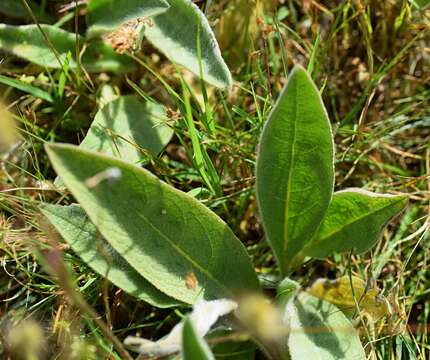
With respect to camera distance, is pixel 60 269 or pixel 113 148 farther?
pixel 113 148

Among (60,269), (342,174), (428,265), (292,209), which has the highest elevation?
(60,269)

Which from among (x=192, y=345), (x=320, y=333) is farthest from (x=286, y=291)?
(x=192, y=345)

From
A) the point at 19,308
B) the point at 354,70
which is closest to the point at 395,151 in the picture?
the point at 354,70

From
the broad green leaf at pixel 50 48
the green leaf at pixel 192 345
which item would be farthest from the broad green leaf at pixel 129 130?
the green leaf at pixel 192 345

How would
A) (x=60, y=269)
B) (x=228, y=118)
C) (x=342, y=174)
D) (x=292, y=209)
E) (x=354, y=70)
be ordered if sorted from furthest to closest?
(x=354, y=70)
(x=342, y=174)
(x=228, y=118)
(x=292, y=209)
(x=60, y=269)

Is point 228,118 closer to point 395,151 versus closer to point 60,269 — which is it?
point 395,151

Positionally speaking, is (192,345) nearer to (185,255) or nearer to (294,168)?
(185,255)
